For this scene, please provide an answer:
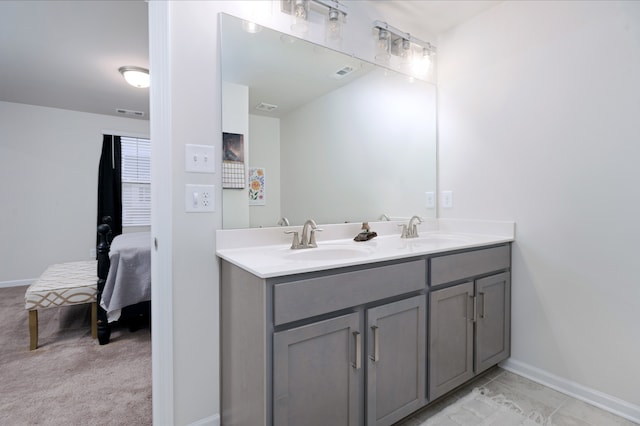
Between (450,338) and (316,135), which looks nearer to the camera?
(450,338)

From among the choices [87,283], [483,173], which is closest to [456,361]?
[483,173]

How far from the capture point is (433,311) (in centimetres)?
151

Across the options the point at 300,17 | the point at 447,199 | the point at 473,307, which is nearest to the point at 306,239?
the point at 473,307

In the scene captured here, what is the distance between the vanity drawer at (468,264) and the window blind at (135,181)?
458cm

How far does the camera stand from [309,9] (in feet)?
5.56

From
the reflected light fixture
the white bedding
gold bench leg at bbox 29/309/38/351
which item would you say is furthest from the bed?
the reflected light fixture

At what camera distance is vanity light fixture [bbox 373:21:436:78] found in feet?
6.53

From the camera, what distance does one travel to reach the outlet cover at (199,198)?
1.39 metres

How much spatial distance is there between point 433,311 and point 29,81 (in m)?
4.48

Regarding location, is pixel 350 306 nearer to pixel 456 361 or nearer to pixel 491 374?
pixel 456 361

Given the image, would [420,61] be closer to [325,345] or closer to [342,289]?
[342,289]

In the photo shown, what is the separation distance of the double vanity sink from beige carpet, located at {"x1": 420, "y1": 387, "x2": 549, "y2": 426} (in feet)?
0.38

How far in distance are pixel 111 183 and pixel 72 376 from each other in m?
3.35

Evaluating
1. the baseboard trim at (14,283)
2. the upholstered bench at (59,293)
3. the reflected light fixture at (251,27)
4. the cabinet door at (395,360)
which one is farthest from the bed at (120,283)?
the baseboard trim at (14,283)
